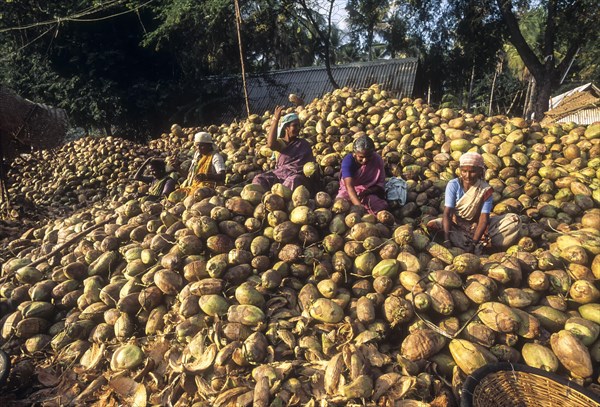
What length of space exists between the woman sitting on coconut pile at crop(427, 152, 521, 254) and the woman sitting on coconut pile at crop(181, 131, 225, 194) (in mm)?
2952

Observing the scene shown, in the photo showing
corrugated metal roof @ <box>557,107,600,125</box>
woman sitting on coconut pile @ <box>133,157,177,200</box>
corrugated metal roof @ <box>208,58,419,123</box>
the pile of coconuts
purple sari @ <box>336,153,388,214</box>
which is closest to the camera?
the pile of coconuts

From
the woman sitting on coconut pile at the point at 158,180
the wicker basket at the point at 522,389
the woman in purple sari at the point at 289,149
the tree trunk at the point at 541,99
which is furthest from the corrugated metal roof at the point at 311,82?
the wicker basket at the point at 522,389

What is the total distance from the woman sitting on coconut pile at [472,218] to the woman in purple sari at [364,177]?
0.80 meters

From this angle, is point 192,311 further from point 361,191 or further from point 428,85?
point 428,85

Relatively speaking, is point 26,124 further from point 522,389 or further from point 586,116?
point 586,116

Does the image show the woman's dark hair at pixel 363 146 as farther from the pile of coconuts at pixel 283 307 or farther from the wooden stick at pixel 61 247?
the wooden stick at pixel 61 247

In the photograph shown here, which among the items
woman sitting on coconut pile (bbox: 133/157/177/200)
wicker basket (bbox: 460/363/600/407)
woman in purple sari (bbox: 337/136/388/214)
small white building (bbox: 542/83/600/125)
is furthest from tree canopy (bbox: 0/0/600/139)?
wicker basket (bbox: 460/363/600/407)

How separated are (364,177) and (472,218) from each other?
1.39 metres

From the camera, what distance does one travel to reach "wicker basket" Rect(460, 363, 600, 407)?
239cm

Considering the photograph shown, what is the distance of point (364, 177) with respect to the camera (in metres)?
5.17

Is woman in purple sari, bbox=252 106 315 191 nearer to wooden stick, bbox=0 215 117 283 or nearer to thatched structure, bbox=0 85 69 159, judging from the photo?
wooden stick, bbox=0 215 117 283

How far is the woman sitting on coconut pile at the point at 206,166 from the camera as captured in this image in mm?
5551

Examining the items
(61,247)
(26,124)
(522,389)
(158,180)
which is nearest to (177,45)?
(26,124)

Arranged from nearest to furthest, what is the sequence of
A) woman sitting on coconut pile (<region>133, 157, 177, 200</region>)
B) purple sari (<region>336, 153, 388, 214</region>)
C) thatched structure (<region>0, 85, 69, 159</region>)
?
purple sari (<region>336, 153, 388, 214</region>), woman sitting on coconut pile (<region>133, 157, 177, 200</region>), thatched structure (<region>0, 85, 69, 159</region>)
